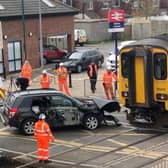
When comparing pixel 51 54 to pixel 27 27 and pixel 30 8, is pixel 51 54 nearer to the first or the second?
pixel 27 27

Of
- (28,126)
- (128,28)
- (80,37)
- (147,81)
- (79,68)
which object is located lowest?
(28,126)

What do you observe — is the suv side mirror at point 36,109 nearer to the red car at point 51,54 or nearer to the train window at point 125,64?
the train window at point 125,64

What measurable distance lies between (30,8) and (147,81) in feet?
75.0

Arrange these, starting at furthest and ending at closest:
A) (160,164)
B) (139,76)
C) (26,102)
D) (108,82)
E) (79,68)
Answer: (79,68) < (108,82) < (26,102) < (139,76) < (160,164)

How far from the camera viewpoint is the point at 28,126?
2011 centimetres

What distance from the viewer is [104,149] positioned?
17.6m

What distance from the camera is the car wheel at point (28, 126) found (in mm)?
20031

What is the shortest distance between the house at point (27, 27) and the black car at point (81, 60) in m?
2.43

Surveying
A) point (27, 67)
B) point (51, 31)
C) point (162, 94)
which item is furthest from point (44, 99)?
point (51, 31)

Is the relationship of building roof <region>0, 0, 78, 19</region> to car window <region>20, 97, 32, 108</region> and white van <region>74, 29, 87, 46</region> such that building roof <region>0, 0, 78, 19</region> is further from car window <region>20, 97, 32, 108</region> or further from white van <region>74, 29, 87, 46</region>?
car window <region>20, 97, 32, 108</region>

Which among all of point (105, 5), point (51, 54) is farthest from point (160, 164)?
point (105, 5)

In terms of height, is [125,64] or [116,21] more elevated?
[116,21]

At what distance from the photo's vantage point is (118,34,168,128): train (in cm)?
1947

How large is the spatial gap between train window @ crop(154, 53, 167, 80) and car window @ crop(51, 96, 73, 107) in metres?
3.14
